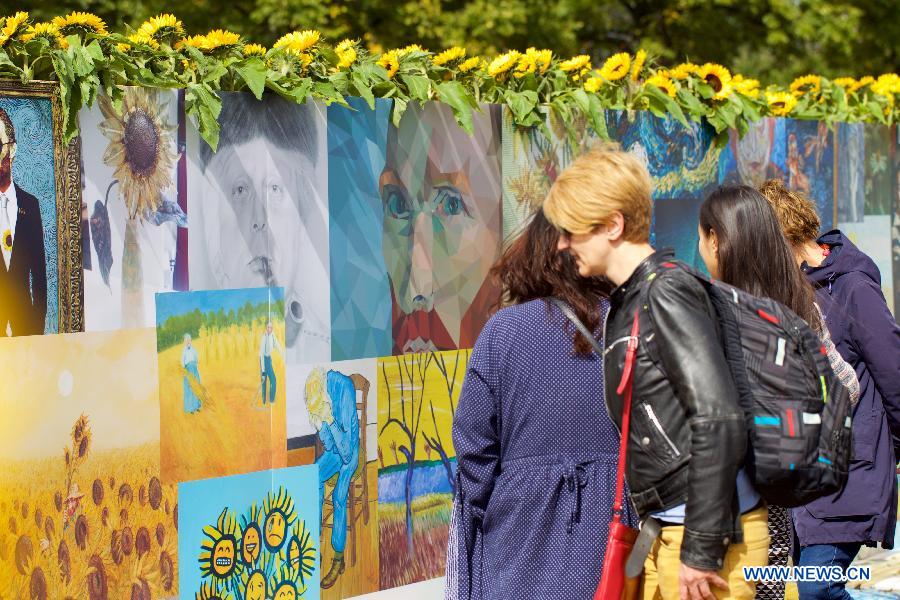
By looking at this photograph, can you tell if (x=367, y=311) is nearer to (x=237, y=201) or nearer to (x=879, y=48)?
(x=237, y=201)

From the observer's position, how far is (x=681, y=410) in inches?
105

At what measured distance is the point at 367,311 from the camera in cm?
494

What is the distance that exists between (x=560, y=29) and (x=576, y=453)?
48.2 feet

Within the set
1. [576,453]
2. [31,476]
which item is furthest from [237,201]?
[576,453]

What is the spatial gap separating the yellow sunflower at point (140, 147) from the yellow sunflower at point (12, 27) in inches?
13.6

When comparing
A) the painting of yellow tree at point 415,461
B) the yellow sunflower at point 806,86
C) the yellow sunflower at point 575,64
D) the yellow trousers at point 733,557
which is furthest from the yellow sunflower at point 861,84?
the yellow trousers at point 733,557

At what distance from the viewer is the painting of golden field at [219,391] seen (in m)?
4.36

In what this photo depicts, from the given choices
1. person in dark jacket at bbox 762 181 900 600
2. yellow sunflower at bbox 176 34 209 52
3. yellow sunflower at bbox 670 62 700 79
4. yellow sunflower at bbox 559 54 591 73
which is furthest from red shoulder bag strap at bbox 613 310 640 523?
yellow sunflower at bbox 670 62 700 79

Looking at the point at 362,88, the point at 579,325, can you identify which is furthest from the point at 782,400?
the point at 362,88

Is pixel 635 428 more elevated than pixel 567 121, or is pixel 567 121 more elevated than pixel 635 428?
pixel 567 121

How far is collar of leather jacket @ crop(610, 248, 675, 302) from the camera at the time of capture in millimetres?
2797

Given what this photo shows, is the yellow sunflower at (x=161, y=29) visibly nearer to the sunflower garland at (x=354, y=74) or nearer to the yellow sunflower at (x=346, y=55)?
Answer: the sunflower garland at (x=354, y=74)

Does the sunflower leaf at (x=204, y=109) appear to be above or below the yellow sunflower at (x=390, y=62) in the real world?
below

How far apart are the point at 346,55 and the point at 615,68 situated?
1.63 m
